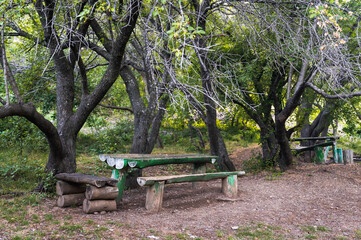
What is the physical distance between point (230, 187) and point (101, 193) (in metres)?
2.64

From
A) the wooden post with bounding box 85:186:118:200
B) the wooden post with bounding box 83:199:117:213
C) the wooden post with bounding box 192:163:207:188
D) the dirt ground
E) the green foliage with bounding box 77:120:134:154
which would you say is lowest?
the dirt ground

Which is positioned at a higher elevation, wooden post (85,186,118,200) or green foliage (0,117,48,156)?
green foliage (0,117,48,156)

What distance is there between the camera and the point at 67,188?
5398 millimetres

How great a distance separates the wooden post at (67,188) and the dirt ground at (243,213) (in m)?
0.28

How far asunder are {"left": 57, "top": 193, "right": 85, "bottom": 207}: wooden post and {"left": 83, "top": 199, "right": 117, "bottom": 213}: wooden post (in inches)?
17.4

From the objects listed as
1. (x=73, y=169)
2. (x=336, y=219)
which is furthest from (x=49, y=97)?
(x=336, y=219)

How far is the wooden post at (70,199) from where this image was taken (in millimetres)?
5297

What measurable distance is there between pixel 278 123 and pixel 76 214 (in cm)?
595

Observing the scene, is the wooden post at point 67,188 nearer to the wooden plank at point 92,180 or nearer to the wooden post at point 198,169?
the wooden plank at point 92,180

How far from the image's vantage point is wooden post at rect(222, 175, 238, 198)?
20.9 feet

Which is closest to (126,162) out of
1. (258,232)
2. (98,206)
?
(98,206)

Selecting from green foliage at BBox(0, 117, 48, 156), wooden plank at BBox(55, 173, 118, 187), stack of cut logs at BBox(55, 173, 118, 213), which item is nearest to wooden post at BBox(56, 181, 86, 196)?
stack of cut logs at BBox(55, 173, 118, 213)

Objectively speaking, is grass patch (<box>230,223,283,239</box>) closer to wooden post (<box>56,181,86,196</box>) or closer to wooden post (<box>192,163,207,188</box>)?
wooden post (<box>56,181,86,196</box>)

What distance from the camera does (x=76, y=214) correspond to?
4.95m
